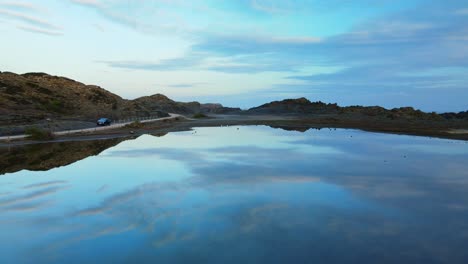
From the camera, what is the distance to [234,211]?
48.5 ft

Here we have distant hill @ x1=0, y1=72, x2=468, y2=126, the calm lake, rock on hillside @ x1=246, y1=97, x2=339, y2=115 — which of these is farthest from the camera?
rock on hillside @ x1=246, y1=97, x2=339, y2=115

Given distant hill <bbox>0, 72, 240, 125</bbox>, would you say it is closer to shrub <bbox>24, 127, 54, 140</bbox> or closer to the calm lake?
shrub <bbox>24, 127, 54, 140</bbox>

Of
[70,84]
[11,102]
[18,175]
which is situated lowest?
[18,175]

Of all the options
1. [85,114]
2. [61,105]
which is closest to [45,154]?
[85,114]

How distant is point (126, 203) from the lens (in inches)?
626

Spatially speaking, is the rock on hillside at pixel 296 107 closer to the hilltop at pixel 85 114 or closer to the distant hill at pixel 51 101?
the hilltop at pixel 85 114

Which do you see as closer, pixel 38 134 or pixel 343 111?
pixel 38 134

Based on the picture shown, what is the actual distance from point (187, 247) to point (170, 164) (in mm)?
16042

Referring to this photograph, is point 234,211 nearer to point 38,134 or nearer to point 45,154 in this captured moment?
point 45,154

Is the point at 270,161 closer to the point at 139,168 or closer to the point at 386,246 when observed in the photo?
the point at 139,168

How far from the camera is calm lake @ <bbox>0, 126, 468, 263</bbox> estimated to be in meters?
10.6

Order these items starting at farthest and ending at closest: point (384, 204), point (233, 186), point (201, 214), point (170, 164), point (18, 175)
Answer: point (170, 164)
point (18, 175)
point (233, 186)
point (384, 204)
point (201, 214)

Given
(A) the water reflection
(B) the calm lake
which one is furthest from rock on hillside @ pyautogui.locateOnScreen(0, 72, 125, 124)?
(B) the calm lake

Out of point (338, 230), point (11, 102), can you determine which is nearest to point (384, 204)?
point (338, 230)
